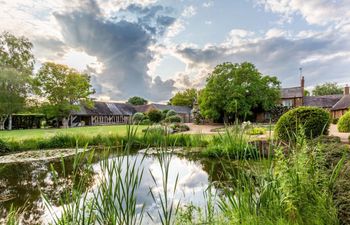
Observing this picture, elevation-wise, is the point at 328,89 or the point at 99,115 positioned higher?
the point at 328,89

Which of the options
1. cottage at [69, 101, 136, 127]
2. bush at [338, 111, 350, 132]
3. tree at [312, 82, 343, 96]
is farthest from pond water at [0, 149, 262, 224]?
tree at [312, 82, 343, 96]

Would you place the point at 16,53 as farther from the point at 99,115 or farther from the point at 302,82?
the point at 302,82

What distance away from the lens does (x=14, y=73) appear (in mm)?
A: 22969

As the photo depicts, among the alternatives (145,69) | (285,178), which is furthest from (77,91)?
(285,178)

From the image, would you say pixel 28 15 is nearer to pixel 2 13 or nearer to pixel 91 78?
pixel 2 13

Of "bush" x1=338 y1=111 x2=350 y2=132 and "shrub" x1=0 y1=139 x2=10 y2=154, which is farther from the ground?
"bush" x1=338 y1=111 x2=350 y2=132

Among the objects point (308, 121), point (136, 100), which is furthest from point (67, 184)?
point (136, 100)

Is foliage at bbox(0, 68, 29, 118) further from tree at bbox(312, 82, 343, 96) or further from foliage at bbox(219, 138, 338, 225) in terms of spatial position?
tree at bbox(312, 82, 343, 96)

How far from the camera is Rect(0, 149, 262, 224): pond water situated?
3.23 metres

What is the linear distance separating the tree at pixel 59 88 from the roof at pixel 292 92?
29824mm

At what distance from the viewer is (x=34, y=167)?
667cm

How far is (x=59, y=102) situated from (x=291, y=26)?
27.0 meters

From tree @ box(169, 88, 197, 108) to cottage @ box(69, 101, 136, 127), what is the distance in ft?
52.2

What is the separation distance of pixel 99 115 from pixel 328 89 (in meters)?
49.5
